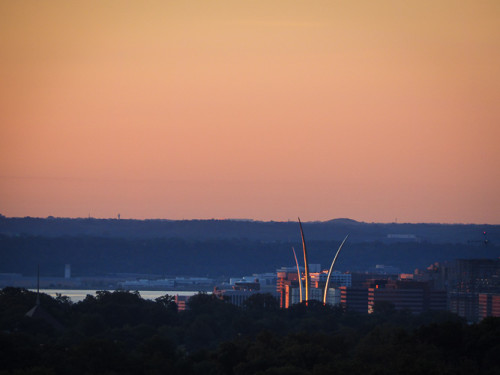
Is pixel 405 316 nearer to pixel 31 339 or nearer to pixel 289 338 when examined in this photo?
pixel 289 338

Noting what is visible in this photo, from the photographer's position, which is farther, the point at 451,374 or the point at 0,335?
the point at 0,335

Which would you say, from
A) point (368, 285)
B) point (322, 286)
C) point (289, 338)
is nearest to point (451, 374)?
point (289, 338)

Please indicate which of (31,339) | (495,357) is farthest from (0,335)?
(495,357)

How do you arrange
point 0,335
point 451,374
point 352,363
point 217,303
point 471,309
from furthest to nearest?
point 471,309 → point 217,303 → point 0,335 → point 352,363 → point 451,374

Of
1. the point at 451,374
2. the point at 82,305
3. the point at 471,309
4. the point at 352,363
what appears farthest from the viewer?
the point at 471,309

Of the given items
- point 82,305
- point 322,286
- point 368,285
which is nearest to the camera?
point 82,305

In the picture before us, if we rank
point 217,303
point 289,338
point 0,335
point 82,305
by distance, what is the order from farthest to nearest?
point 217,303, point 82,305, point 289,338, point 0,335

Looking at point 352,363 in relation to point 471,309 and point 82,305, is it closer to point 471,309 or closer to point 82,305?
point 82,305

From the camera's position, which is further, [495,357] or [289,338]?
[289,338]
